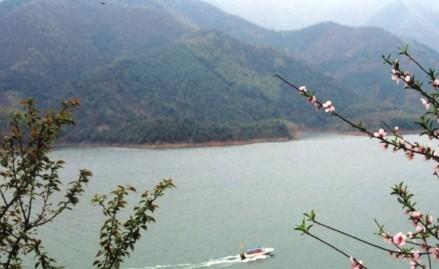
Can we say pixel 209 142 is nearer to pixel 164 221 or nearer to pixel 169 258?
pixel 164 221

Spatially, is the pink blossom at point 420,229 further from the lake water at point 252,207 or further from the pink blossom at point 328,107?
the lake water at point 252,207

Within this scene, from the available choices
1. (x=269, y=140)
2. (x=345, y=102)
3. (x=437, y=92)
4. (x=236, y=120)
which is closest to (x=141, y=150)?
(x=269, y=140)

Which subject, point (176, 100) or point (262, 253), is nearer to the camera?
point (262, 253)

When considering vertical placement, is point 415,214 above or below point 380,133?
below

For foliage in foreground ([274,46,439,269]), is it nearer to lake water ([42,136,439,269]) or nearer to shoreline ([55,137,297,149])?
lake water ([42,136,439,269])

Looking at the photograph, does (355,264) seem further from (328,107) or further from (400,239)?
(328,107)

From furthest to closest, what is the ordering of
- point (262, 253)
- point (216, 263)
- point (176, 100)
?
point (176, 100), point (262, 253), point (216, 263)

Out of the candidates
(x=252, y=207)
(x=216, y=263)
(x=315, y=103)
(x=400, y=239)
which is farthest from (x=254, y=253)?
(x=400, y=239)

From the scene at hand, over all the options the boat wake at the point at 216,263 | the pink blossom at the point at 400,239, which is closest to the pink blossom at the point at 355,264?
the pink blossom at the point at 400,239

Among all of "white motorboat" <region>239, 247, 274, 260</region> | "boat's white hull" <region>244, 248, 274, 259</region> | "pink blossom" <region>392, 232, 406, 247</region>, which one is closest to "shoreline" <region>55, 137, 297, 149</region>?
"boat's white hull" <region>244, 248, 274, 259</region>
